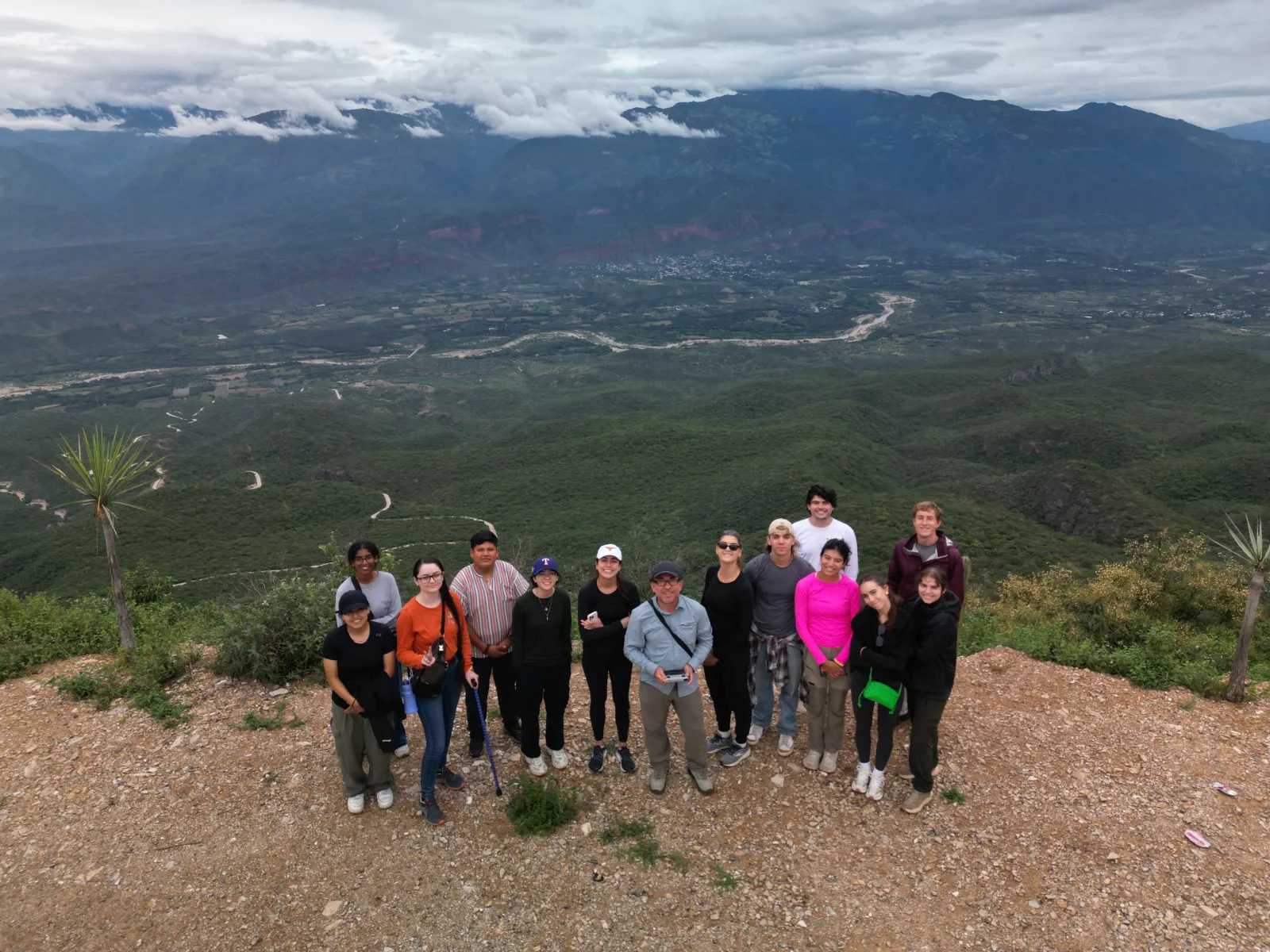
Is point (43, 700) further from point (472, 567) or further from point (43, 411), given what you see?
point (43, 411)

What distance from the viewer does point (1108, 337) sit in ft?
393

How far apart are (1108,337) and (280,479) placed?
12553 centimetres

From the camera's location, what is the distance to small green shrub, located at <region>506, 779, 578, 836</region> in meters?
6.24

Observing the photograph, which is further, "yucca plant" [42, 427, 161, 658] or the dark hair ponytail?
"yucca plant" [42, 427, 161, 658]

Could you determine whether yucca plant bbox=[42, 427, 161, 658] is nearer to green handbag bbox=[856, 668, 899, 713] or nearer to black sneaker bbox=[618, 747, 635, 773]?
black sneaker bbox=[618, 747, 635, 773]

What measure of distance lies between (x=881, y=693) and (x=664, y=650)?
189 centimetres

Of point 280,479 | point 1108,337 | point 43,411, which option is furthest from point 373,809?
point 1108,337

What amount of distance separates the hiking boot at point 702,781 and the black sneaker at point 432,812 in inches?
89.7

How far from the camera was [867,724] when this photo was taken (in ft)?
21.4

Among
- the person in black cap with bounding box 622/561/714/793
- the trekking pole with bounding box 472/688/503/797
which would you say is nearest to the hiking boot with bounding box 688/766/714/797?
the person in black cap with bounding box 622/561/714/793

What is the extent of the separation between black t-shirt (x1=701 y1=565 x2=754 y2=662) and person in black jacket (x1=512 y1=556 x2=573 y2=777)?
129 centimetres

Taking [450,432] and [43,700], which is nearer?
[43,700]

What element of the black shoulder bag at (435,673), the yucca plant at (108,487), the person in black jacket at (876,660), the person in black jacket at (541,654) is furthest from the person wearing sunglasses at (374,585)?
the yucca plant at (108,487)

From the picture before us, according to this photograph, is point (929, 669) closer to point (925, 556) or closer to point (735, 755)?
point (925, 556)
